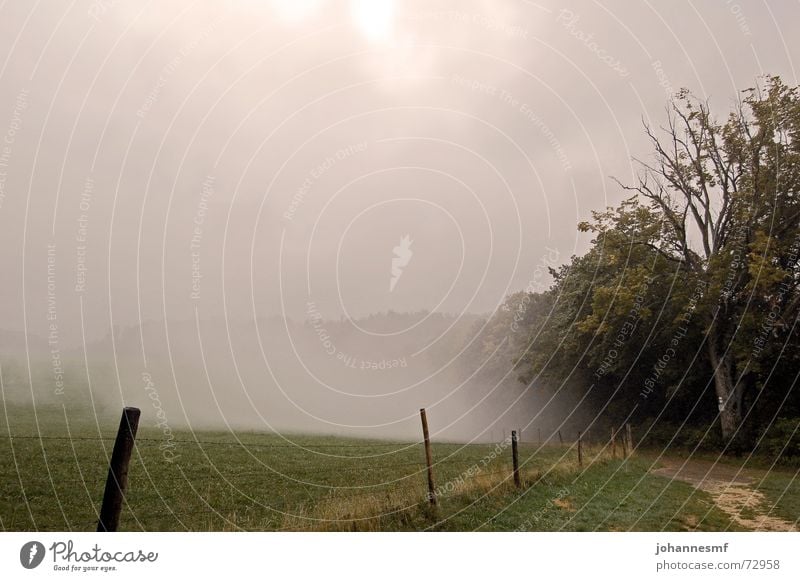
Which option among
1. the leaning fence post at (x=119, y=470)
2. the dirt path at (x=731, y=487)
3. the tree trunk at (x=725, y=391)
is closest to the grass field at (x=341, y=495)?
the dirt path at (x=731, y=487)

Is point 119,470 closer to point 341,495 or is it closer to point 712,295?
point 341,495

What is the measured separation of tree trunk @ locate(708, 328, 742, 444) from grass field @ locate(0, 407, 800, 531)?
486 cm

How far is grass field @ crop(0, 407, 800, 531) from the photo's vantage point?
9.63m

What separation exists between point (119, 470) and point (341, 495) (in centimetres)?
806

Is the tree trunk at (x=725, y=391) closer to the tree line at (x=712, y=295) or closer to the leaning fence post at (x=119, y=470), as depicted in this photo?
the tree line at (x=712, y=295)

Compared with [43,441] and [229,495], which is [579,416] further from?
[43,441]

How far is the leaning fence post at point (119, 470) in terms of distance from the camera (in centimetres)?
605

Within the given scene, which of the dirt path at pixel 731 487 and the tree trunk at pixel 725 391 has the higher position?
the tree trunk at pixel 725 391

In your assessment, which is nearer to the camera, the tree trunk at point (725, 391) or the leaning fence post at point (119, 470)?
the leaning fence post at point (119, 470)

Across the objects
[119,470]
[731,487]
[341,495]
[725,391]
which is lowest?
[731,487]

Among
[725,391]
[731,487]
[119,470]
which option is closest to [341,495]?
[119,470]

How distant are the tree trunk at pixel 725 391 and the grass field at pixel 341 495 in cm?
486

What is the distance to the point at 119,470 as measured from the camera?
6.09 meters

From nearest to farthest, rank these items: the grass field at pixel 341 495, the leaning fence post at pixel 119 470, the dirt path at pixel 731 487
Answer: the leaning fence post at pixel 119 470, the grass field at pixel 341 495, the dirt path at pixel 731 487
